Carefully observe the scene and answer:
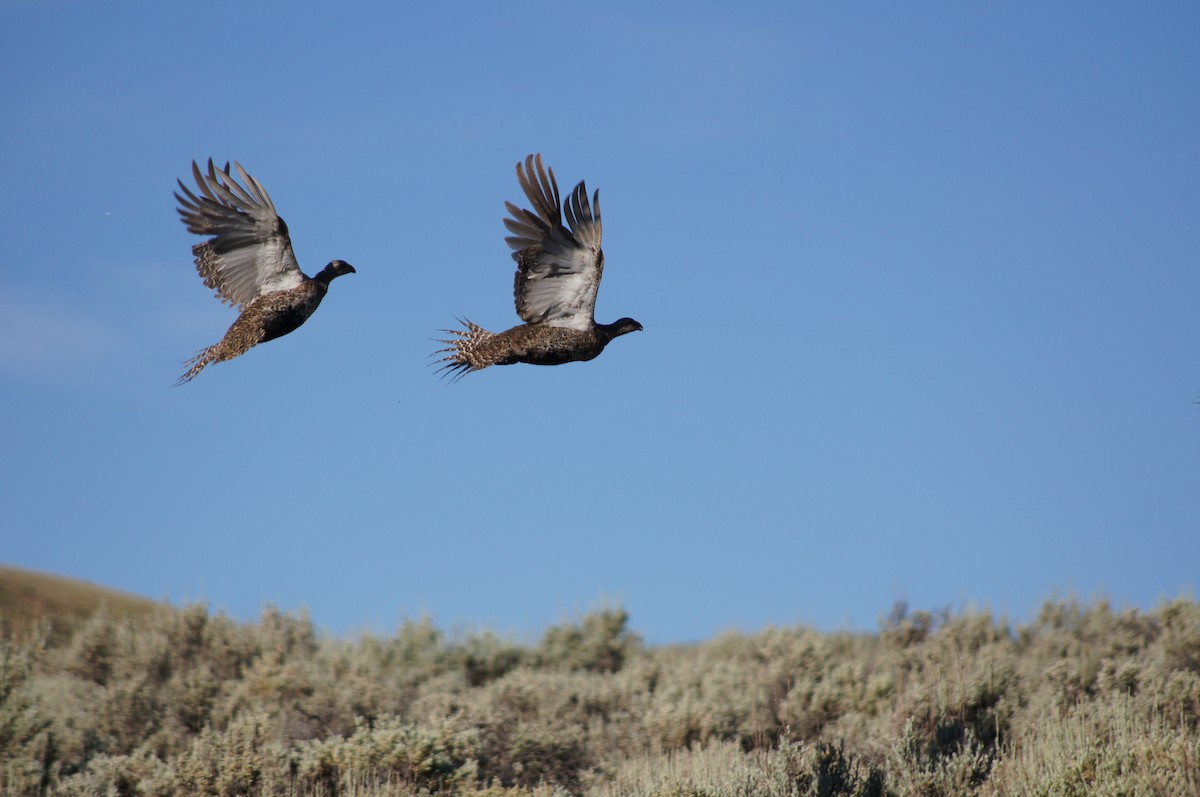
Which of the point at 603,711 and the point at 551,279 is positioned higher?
the point at 551,279

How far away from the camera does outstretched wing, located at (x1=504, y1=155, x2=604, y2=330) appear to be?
30.8 feet

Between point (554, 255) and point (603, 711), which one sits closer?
point (554, 255)

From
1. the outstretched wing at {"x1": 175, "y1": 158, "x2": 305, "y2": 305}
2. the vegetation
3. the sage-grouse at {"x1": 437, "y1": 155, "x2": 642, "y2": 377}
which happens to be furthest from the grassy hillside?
the sage-grouse at {"x1": 437, "y1": 155, "x2": 642, "y2": 377}

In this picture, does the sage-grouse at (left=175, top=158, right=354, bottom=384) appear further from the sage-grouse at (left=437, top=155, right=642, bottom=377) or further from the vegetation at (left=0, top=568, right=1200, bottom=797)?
the vegetation at (left=0, top=568, right=1200, bottom=797)

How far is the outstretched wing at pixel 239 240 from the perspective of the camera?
33.4ft

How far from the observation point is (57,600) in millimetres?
24297

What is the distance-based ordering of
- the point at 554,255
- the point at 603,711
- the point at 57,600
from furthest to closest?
the point at 57,600, the point at 603,711, the point at 554,255

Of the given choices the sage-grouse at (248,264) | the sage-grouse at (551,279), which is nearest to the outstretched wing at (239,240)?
the sage-grouse at (248,264)

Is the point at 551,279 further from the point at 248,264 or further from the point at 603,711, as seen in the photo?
the point at 603,711

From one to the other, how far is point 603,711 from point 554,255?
6734 millimetres

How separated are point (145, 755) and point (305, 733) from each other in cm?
150

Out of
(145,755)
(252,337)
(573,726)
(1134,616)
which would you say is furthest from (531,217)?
(1134,616)

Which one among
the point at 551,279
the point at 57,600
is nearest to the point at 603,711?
the point at 551,279

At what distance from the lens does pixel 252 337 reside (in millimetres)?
10023
